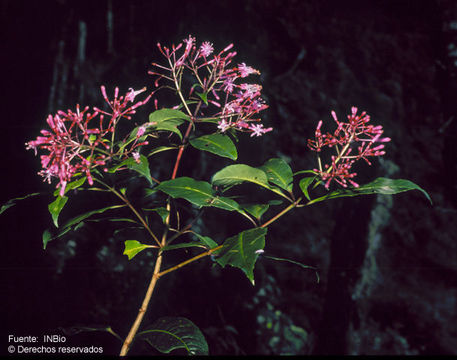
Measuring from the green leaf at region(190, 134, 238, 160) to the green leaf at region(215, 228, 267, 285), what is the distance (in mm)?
168

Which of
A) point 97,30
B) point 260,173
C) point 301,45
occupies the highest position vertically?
point 97,30

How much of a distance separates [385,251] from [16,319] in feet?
6.75

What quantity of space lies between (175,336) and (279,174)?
48cm

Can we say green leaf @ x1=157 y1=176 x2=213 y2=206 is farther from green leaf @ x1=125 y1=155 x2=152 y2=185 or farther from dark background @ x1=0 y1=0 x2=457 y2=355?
dark background @ x1=0 y1=0 x2=457 y2=355

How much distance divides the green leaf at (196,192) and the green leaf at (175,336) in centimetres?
35

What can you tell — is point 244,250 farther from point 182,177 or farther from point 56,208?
point 56,208

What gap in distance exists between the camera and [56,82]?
2062mm

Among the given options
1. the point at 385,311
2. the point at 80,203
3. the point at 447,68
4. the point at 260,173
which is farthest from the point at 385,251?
the point at 80,203

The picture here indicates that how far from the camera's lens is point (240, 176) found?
0.75 m

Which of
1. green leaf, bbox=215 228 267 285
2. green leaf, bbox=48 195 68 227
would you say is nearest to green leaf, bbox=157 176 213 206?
green leaf, bbox=215 228 267 285

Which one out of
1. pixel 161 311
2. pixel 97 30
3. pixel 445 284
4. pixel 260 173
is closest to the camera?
pixel 260 173

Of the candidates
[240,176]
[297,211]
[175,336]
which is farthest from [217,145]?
[297,211]

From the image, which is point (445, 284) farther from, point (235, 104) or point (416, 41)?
point (235, 104)

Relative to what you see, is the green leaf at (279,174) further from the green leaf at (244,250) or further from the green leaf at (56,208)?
the green leaf at (56,208)
